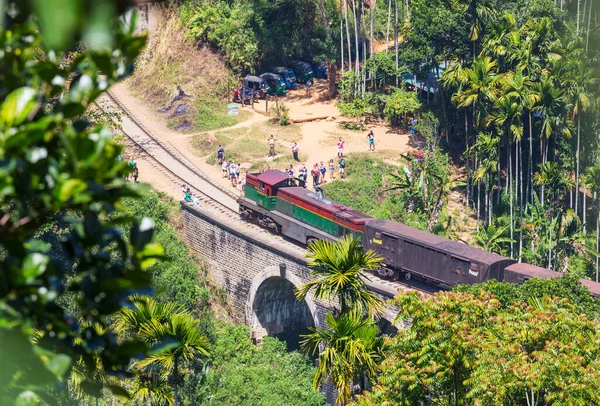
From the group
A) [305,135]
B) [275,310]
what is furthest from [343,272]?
[305,135]

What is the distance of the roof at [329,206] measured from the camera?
3744cm

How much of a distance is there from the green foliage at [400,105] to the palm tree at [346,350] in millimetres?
36185

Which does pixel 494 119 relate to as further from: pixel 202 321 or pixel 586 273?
pixel 202 321

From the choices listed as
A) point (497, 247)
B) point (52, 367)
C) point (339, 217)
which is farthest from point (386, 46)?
point (52, 367)

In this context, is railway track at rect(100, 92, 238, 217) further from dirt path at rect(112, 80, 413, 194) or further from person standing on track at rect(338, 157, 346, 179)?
person standing on track at rect(338, 157, 346, 179)

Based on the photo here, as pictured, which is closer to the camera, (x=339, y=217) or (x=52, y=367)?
(x=52, y=367)

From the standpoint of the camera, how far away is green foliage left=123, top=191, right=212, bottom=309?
134ft

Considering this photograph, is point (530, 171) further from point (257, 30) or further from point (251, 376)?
point (257, 30)

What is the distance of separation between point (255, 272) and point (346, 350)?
2299 cm

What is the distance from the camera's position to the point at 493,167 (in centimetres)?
4719

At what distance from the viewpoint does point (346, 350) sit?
18594 millimetres

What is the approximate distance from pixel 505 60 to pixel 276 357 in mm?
20917

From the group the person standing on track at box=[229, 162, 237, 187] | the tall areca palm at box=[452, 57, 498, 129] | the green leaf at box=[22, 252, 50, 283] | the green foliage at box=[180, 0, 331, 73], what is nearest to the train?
the person standing on track at box=[229, 162, 237, 187]

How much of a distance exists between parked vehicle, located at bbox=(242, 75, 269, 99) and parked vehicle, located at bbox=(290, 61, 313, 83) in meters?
3.50
